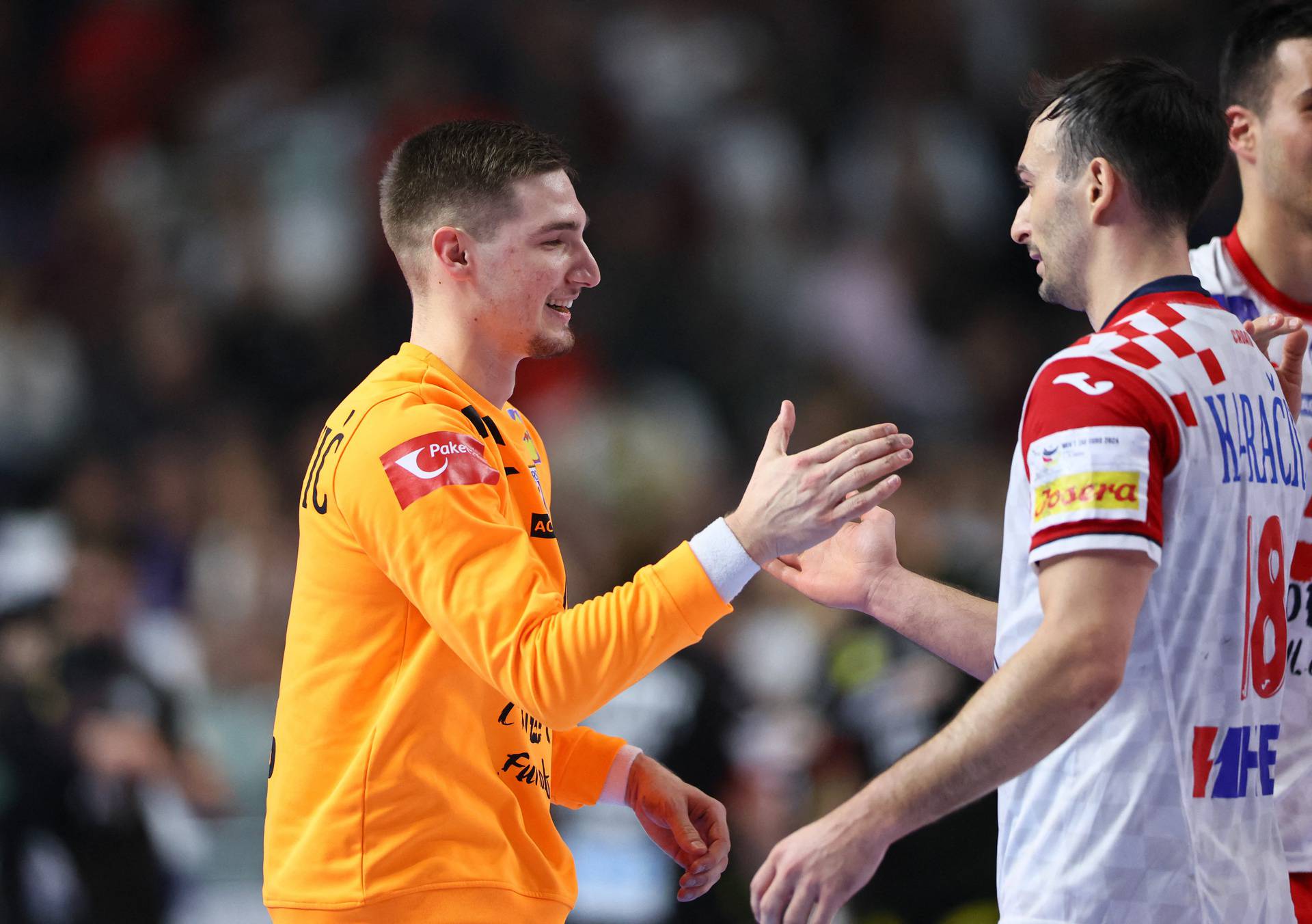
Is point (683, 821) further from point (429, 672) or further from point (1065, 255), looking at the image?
point (1065, 255)

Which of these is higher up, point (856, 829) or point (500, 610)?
point (500, 610)

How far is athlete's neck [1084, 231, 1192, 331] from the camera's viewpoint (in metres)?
2.54

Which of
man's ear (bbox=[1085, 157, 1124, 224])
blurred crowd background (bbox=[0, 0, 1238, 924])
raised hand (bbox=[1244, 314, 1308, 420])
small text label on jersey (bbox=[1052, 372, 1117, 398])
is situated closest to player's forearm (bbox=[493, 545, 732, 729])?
small text label on jersey (bbox=[1052, 372, 1117, 398])

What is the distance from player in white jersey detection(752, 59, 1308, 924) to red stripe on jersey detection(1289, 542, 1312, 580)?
15.4 inches

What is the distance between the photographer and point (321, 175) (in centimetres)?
795

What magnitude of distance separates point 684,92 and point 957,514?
3435mm

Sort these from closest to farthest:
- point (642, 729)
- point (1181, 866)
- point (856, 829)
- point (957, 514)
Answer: point (856, 829) < point (1181, 866) < point (642, 729) < point (957, 514)

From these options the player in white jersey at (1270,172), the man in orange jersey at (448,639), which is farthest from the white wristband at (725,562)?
the player in white jersey at (1270,172)

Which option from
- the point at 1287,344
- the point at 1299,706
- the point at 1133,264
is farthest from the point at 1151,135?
the point at 1299,706

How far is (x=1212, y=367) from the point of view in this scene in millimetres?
2371

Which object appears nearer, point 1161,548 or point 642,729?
point 1161,548

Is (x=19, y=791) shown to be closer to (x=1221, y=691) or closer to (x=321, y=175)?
(x=321, y=175)

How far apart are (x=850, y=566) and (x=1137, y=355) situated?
946 millimetres

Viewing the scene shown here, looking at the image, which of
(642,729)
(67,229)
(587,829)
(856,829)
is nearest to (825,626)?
(642,729)
